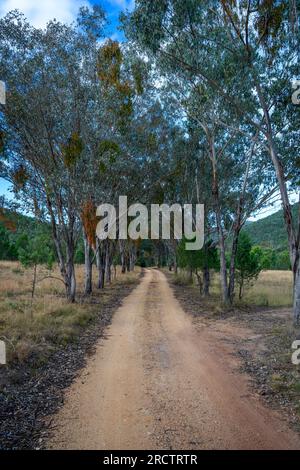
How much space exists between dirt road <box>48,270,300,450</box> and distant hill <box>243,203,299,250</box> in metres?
93.6

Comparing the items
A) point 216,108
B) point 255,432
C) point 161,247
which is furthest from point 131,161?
point 161,247

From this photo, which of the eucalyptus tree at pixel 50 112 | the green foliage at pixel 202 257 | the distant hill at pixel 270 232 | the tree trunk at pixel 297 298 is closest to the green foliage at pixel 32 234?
the eucalyptus tree at pixel 50 112

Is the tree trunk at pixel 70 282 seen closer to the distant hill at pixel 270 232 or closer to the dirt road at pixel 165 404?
the dirt road at pixel 165 404

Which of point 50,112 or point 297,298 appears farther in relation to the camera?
point 50,112

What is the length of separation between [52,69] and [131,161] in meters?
6.51

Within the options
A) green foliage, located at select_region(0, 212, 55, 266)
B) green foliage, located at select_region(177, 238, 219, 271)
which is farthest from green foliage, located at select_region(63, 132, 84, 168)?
green foliage, located at select_region(177, 238, 219, 271)

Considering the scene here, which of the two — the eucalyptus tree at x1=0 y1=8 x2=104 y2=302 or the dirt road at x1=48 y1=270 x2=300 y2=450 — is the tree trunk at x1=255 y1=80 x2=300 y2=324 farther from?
the eucalyptus tree at x1=0 y1=8 x2=104 y2=302

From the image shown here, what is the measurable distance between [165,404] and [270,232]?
11312 cm

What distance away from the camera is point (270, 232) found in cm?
11212

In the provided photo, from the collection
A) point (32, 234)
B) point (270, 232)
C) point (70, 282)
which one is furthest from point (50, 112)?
point (270, 232)

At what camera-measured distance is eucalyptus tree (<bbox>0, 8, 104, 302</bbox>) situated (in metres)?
14.4

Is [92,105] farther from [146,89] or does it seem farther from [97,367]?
[97,367]

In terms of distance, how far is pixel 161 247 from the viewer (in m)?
71.8

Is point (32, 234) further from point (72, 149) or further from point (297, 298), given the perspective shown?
point (297, 298)
